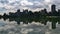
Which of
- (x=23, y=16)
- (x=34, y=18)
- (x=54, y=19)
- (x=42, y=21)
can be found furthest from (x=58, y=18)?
(x=23, y=16)

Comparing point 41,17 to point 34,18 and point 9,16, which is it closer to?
point 34,18

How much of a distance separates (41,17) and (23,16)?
280 inches

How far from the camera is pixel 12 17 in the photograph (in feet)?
147

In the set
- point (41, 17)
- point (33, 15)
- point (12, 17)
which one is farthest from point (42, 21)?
point (12, 17)

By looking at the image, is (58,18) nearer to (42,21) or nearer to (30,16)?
(42,21)

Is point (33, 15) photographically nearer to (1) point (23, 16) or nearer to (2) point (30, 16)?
(2) point (30, 16)

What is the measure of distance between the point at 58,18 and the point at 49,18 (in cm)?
339

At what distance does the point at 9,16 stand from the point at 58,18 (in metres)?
19.1

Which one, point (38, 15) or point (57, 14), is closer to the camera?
point (57, 14)

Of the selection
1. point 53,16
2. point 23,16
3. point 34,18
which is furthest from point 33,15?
point 53,16

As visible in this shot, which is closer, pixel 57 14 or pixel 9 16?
pixel 57 14

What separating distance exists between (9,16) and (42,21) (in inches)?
521

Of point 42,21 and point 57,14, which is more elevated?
point 57,14

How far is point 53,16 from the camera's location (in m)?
44.4
